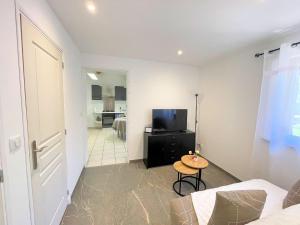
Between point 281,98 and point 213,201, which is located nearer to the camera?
point 213,201

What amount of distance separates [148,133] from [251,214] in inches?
96.6

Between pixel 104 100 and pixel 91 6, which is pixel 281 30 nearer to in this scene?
pixel 91 6

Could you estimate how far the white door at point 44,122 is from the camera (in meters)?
1.14

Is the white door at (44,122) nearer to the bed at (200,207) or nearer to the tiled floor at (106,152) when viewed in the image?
the bed at (200,207)

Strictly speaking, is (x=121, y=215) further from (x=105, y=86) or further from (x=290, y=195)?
(x=105, y=86)

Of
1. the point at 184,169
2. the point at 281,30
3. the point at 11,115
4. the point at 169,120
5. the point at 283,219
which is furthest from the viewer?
the point at 169,120

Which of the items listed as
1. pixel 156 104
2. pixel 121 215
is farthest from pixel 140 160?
pixel 121 215

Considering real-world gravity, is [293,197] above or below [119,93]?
below

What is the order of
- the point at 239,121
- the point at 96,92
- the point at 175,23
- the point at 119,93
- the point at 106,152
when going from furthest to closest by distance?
the point at 119,93 < the point at 96,92 < the point at 106,152 < the point at 239,121 < the point at 175,23

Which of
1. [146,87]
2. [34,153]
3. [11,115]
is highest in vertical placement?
[146,87]

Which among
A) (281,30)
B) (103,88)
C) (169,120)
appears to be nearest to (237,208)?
(281,30)

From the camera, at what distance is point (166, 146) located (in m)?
3.18

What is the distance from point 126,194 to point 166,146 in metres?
1.30

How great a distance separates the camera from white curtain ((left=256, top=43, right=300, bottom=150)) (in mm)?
1804
